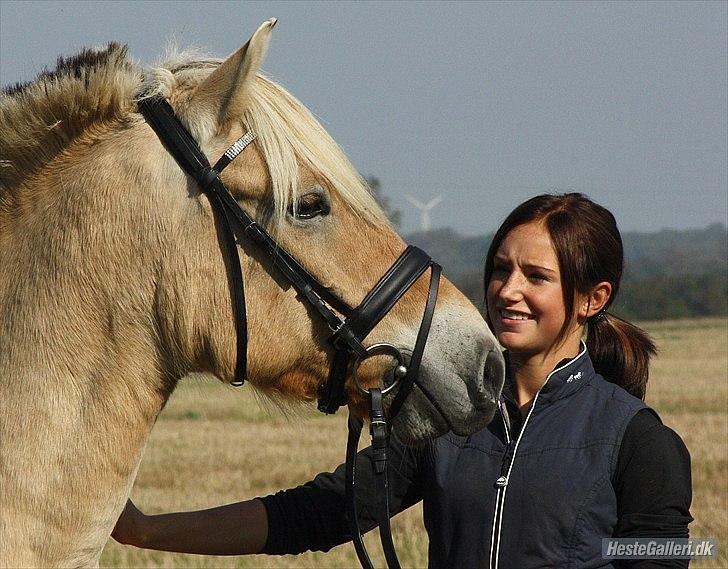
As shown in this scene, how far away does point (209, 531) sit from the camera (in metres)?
3.68

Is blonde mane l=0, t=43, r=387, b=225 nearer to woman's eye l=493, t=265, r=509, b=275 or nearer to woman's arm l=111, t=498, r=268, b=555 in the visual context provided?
woman's eye l=493, t=265, r=509, b=275

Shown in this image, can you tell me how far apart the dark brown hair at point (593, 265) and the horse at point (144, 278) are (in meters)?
0.49

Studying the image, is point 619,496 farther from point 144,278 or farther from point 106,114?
point 106,114

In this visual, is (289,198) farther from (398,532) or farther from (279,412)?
(398,532)

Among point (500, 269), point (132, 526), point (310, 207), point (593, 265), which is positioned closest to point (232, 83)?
point (310, 207)

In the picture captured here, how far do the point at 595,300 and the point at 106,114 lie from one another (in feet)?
5.52

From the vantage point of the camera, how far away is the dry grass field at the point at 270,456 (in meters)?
6.77

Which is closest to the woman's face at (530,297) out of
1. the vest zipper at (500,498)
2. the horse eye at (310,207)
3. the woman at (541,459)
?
the woman at (541,459)

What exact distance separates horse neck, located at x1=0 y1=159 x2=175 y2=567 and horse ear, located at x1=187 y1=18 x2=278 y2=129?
498 mm

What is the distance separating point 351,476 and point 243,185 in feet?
3.29

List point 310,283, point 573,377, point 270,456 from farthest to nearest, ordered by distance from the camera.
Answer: point 270,456
point 573,377
point 310,283

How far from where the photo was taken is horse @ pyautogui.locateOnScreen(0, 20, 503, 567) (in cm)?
293

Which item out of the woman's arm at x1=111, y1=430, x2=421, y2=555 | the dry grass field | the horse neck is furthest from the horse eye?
the woman's arm at x1=111, y1=430, x2=421, y2=555

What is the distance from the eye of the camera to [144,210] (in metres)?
3.03
